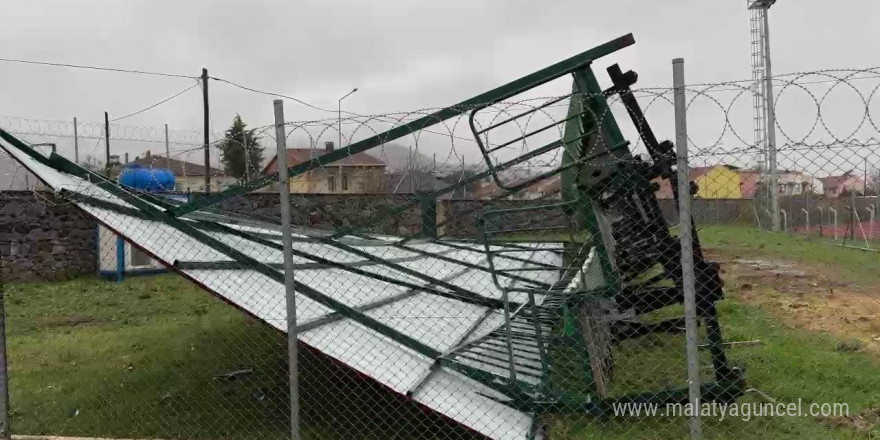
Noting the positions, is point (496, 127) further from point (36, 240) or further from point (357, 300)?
point (36, 240)

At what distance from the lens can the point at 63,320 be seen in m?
9.69

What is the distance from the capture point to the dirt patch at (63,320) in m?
9.38

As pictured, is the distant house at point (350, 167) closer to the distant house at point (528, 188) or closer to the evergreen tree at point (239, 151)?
the evergreen tree at point (239, 151)

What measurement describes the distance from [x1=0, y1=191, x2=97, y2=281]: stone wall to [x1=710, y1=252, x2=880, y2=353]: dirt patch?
11.5 metres

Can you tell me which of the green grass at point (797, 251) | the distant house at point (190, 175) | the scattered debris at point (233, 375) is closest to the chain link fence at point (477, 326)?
the scattered debris at point (233, 375)

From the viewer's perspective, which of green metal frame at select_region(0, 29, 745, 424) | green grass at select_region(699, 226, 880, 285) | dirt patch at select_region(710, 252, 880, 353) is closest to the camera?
green metal frame at select_region(0, 29, 745, 424)

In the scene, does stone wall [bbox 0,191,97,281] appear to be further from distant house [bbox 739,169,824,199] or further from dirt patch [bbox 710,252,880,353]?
distant house [bbox 739,169,824,199]

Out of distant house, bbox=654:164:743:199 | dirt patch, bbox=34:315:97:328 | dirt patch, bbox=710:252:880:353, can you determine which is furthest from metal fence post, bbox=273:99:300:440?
dirt patch, bbox=34:315:97:328

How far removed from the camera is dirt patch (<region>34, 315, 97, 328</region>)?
9.38m

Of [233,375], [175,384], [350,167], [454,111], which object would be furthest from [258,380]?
[454,111]

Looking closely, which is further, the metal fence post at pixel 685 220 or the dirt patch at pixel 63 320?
the dirt patch at pixel 63 320

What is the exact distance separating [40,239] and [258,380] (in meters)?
9.23

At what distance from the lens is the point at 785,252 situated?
15.2m

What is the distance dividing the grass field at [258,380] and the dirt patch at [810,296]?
102 millimetres
